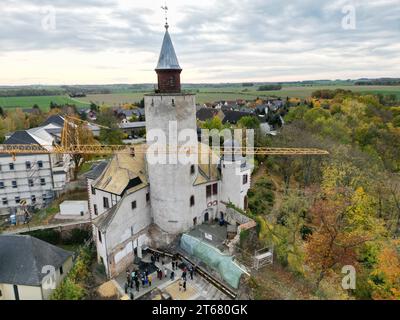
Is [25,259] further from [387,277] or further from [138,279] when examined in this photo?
[387,277]

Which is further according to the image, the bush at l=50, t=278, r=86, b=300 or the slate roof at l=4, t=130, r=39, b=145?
the slate roof at l=4, t=130, r=39, b=145

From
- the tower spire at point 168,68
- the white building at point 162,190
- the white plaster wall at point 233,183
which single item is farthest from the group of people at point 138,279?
the tower spire at point 168,68

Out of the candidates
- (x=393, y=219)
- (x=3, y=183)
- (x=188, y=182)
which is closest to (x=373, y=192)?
(x=393, y=219)

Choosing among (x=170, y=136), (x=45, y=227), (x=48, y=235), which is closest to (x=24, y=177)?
(x=45, y=227)

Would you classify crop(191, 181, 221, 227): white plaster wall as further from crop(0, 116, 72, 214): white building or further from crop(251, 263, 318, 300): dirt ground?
crop(0, 116, 72, 214): white building

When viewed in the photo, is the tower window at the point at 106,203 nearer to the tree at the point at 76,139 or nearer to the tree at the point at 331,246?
the tree at the point at 76,139

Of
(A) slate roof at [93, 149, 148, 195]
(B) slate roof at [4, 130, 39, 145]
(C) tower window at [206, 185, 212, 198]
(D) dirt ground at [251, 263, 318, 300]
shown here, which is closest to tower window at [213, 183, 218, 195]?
(C) tower window at [206, 185, 212, 198]
